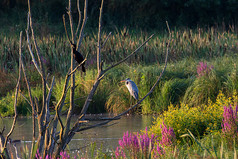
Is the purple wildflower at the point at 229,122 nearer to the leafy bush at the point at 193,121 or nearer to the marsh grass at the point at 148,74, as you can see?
the leafy bush at the point at 193,121

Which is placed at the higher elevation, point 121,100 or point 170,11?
point 170,11

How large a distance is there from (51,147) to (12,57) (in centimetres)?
1346

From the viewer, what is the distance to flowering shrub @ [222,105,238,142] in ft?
19.4

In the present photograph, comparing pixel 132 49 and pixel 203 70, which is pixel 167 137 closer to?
pixel 203 70

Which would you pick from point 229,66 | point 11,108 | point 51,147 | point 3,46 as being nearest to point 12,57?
point 3,46

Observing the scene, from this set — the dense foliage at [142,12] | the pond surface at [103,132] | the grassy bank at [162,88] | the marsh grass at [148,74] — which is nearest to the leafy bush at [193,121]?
the pond surface at [103,132]

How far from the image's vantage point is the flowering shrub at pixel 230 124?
5.92 metres

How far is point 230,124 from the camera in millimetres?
6031

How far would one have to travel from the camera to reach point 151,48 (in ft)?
56.5

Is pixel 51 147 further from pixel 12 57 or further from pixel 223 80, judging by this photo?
pixel 12 57

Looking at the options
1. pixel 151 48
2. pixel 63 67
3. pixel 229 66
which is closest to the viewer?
pixel 229 66

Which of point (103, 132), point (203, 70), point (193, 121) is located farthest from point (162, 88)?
point (193, 121)

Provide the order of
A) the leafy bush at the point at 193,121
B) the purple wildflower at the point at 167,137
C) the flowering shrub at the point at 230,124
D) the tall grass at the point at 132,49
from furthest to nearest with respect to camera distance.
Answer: the tall grass at the point at 132,49, the leafy bush at the point at 193,121, the flowering shrub at the point at 230,124, the purple wildflower at the point at 167,137

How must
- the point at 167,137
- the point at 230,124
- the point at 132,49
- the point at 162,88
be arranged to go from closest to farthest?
the point at 167,137
the point at 230,124
the point at 162,88
the point at 132,49
